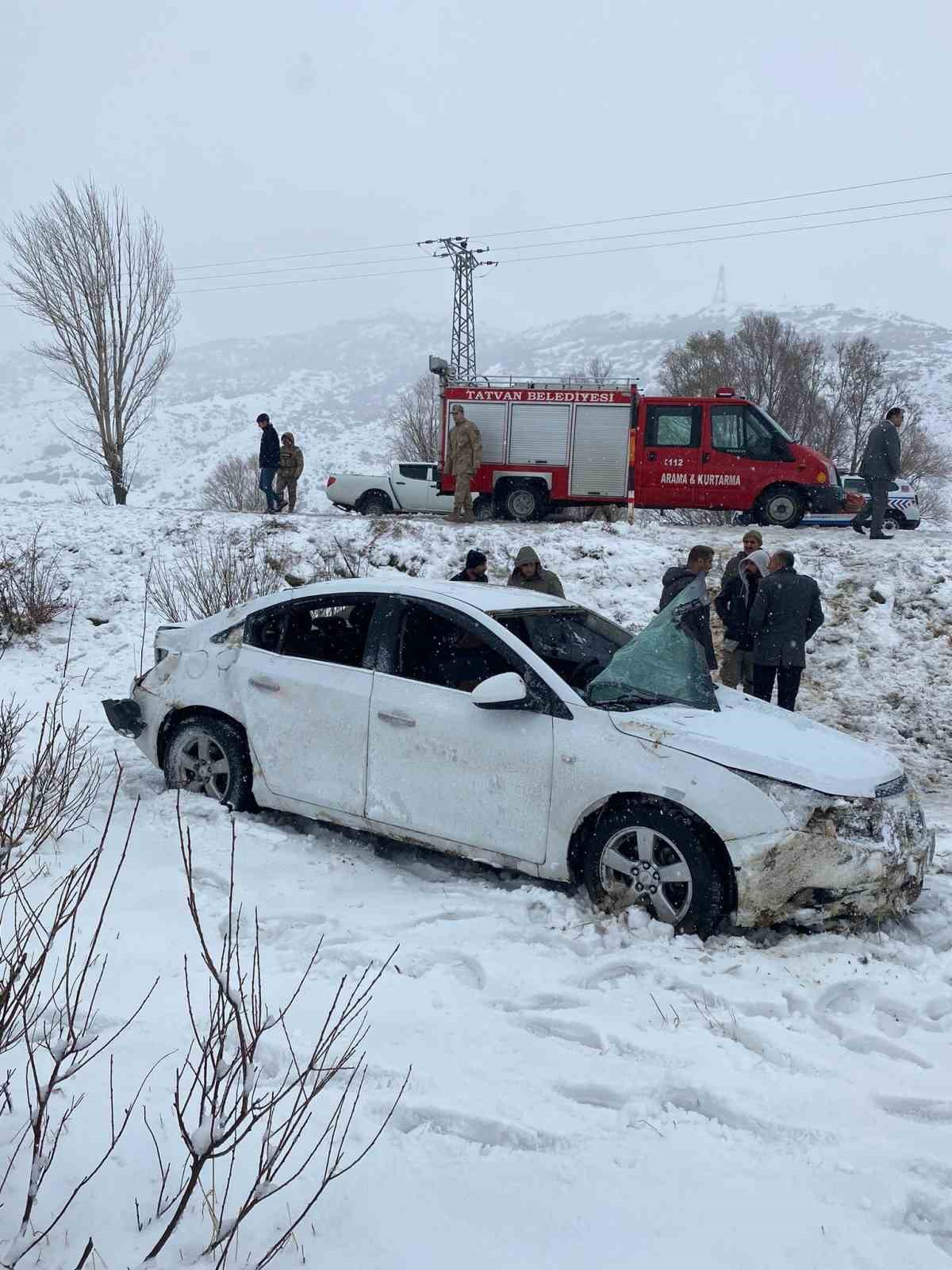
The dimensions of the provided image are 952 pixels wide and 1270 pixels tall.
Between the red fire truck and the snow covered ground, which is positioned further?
the red fire truck

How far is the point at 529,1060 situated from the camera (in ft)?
9.55

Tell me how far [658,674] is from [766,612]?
3.34 meters

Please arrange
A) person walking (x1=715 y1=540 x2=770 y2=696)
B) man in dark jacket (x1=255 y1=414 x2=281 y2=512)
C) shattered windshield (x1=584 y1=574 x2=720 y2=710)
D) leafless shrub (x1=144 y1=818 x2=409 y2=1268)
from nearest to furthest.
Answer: leafless shrub (x1=144 y1=818 x2=409 y2=1268) → shattered windshield (x1=584 y1=574 x2=720 y2=710) → person walking (x1=715 y1=540 x2=770 y2=696) → man in dark jacket (x1=255 y1=414 x2=281 y2=512)

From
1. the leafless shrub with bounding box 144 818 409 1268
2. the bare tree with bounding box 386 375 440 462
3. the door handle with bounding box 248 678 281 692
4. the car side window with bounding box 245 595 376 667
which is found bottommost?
the leafless shrub with bounding box 144 818 409 1268

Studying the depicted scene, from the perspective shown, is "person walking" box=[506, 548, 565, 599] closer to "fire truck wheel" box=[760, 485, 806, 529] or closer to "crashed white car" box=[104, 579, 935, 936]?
"crashed white car" box=[104, 579, 935, 936]

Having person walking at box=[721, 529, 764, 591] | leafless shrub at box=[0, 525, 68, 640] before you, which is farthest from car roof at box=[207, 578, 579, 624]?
leafless shrub at box=[0, 525, 68, 640]

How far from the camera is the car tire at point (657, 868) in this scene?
3.68 metres

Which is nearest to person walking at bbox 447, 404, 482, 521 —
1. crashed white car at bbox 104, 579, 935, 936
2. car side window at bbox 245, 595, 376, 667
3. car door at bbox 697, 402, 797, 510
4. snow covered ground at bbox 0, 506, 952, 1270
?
car door at bbox 697, 402, 797, 510

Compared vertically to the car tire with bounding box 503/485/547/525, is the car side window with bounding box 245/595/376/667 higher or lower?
lower

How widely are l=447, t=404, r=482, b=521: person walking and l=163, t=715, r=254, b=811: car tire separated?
10226mm

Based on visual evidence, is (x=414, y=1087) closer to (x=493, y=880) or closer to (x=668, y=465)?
(x=493, y=880)

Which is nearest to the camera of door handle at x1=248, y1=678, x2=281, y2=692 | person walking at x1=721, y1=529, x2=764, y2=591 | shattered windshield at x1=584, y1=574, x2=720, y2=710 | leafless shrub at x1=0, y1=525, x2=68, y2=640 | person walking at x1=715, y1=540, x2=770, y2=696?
shattered windshield at x1=584, y1=574, x2=720, y2=710

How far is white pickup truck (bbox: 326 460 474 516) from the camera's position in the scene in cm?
1861

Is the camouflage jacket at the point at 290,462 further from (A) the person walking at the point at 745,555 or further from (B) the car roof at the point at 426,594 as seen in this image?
(B) the car roof at the point at 426,594
